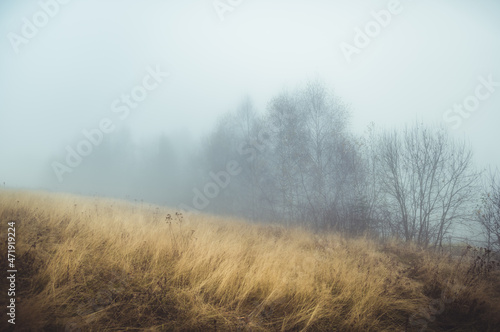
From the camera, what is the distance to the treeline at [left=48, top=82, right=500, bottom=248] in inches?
393

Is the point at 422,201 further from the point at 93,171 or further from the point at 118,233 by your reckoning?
the point at 93,171

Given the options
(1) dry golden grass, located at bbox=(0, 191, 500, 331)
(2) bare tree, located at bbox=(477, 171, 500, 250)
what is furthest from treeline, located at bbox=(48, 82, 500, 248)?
(1) dry golden grass, located at bbox=(0, 191, 500, 331)

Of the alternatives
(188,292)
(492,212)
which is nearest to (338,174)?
(492,212)

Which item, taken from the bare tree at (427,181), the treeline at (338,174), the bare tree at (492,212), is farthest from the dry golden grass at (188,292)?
the bare tree at (427,181)

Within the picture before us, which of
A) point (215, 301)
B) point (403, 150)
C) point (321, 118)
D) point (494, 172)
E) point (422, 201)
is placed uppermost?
point (321, 118)

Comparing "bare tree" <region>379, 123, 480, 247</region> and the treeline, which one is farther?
the treeline

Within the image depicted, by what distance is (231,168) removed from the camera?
21.6m

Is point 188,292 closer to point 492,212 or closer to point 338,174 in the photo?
point 492,212

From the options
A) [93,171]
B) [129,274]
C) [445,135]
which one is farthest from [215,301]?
[93,171]

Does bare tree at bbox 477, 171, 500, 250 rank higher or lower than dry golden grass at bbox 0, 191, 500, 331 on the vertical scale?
higher

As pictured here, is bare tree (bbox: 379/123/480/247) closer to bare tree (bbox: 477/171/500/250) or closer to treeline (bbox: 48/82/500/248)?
treeline (bbox: 48/82/500/248)

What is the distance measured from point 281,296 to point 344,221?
10189 millimetres

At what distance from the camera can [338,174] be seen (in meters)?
13.3

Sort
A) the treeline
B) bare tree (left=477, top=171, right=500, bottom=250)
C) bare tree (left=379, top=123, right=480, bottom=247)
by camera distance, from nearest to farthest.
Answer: bare tree (left=477, top=171, right=500, bottom=250)
bare tree (left=379, top=123, right=480, bottom=247)
the treeline
